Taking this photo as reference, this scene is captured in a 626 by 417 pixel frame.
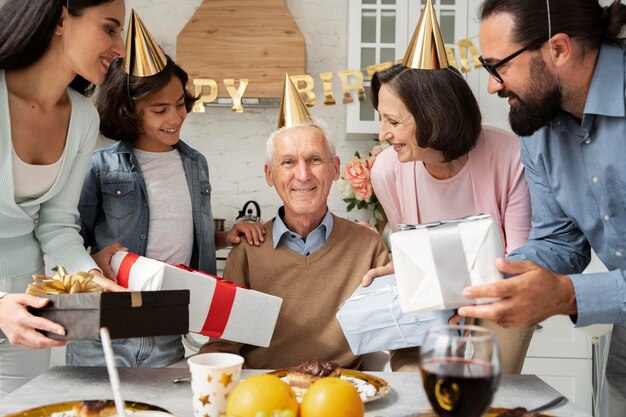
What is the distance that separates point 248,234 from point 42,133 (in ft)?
1.96

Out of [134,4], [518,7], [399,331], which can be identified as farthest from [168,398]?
[134,4]

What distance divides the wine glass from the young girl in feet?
3.78

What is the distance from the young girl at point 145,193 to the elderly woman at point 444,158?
500 millimetres

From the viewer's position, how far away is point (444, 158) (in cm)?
202

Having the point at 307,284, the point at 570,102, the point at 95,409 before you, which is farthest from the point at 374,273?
the point at 95,409

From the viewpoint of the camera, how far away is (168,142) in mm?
1935

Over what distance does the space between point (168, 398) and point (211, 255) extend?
0.86 metres

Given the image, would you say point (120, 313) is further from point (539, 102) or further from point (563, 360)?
point (563, 360)

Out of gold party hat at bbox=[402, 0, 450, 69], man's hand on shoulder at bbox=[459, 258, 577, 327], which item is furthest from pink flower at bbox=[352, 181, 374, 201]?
man's hand on shoulder at bbox=[459, 258, 577, 327]

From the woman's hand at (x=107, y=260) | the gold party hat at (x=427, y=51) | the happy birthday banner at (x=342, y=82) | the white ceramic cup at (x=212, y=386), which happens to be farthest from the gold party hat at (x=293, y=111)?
the happy birthday banner at (x=342, y=82)

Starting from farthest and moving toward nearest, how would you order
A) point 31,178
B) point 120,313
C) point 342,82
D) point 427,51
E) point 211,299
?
point 342,82 < point 427,51 < point 31,178 < point 211,299 < point 120,313

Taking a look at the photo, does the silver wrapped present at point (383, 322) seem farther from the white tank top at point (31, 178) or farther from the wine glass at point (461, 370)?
the white tank top at point (31, 178)

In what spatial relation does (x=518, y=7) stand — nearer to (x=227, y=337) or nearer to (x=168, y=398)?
(x=227, y=337)

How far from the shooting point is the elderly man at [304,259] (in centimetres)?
177
